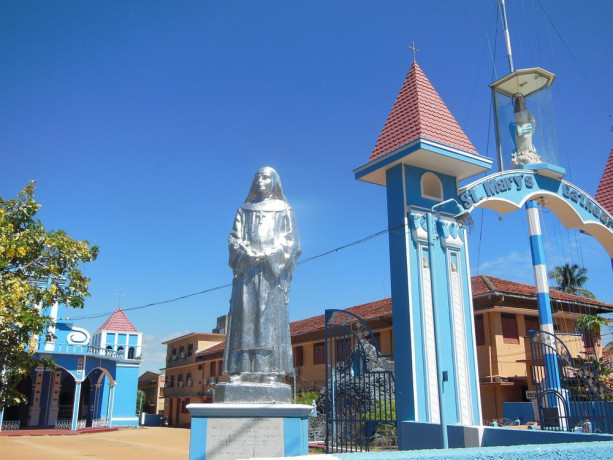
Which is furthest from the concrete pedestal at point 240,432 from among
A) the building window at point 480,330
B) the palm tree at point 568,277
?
the palm tree at point 568,277

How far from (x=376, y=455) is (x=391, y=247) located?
21.7ft

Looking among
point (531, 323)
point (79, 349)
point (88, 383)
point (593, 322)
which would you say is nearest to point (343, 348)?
point (593, 322)

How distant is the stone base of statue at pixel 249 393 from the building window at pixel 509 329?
16.3 m

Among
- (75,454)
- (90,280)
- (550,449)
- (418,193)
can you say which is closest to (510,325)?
(418,193)

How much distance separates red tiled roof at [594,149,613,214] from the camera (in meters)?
13.2

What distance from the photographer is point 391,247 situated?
9477mm

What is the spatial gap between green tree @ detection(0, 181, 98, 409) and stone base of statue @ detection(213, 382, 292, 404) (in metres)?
3.12

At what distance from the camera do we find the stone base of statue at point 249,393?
536 centimetres

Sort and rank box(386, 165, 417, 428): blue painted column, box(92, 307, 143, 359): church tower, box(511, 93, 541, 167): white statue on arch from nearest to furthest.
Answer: box(386, 165, 417, 428): blue painted column < box(511, 93, 541, 167): white statue on arch < box(92, 307, 143, 359): church tower

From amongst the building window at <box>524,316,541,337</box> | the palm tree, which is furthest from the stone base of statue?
the palm tree

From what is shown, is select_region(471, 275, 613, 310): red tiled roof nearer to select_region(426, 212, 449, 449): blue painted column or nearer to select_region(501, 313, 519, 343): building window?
select_region(501, 313, 519, 343): building window

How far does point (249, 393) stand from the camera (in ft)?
17.7

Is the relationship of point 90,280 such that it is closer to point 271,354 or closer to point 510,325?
point 271,354

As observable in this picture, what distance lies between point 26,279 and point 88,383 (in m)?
26.6
